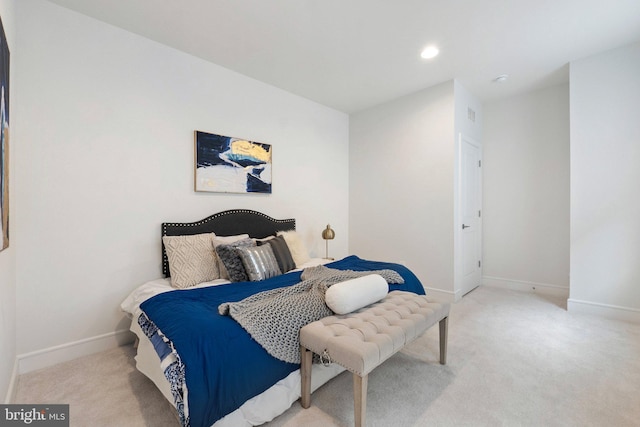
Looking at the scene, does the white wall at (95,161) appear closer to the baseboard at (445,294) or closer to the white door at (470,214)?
the baseboard at (445,294)

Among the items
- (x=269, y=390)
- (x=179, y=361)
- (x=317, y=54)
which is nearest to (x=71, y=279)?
(x=179, y=361)

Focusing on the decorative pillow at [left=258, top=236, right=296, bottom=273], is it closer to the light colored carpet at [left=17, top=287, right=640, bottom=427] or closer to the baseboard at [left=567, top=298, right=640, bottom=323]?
the light colored carpet at [left=17, top=287, right=640, bottom=427]

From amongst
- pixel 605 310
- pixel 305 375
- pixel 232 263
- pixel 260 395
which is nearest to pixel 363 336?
pixel 305 375

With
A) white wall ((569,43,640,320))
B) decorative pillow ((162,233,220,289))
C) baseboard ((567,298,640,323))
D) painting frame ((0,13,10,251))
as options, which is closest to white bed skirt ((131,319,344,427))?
decorative pillow ((162,233,220,289))

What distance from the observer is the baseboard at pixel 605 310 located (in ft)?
9.18

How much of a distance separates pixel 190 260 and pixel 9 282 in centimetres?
107

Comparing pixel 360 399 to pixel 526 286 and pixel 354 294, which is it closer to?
pixel 354 294

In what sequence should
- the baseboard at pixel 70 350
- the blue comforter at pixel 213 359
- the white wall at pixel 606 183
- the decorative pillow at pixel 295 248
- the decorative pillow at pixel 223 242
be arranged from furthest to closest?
the decorative pillow at pixel 295 248
the white wall at pixel 606 183
the decorative pillow at pixel 223 242
the baseboard at pixel 70 350
the blue comforter at pixel 213 359

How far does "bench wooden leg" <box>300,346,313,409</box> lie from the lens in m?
1.61

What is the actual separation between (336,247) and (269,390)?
2.95m

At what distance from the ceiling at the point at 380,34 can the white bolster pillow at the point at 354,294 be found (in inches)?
81.1

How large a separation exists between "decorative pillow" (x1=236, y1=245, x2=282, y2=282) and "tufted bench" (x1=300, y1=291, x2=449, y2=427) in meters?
0.94

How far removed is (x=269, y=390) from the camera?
1.54m

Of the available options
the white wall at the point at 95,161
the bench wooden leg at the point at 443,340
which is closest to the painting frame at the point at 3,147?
the white wall at the point at 95,161
